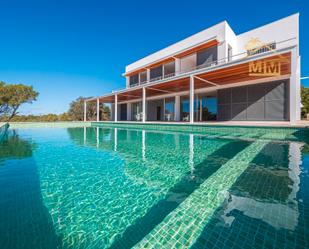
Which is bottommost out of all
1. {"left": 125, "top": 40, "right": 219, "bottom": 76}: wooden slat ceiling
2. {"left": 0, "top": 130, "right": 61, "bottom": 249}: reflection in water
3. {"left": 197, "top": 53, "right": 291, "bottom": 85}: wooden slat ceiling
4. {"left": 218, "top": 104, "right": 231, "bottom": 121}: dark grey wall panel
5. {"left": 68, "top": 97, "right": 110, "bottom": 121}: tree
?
{"left": 0, "top": 130, "right": 61, "bottom": 249}: reflection in water

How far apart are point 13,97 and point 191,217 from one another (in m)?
28.2

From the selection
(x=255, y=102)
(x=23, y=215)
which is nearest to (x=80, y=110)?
(x=255, y=102)

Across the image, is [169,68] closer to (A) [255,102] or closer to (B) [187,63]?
(B) [187,63]

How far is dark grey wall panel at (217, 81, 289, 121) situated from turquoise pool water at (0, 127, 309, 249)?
23.5 feet

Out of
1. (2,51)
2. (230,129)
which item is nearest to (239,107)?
(230,129)

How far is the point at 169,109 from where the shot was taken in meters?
16.4

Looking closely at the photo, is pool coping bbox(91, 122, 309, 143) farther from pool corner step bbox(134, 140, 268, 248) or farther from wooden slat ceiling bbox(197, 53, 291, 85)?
pool corner step bbox(134, 140, 268, 248)

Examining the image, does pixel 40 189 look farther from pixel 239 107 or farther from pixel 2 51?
pixel 2 51

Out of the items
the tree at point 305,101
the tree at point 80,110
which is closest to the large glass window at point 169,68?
the tree at point 80,110

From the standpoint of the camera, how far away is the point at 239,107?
11.1 metres

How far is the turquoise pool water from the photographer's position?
152cm

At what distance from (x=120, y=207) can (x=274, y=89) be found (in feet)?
35.9

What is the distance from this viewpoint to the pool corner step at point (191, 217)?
146 centimetres

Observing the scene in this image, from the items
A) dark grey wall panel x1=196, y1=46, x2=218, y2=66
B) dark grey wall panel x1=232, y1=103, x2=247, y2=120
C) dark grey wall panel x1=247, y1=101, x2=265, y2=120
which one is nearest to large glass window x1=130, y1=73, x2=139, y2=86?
dark grey wall panel x1=196, y1=46, x2=218, y2=66
